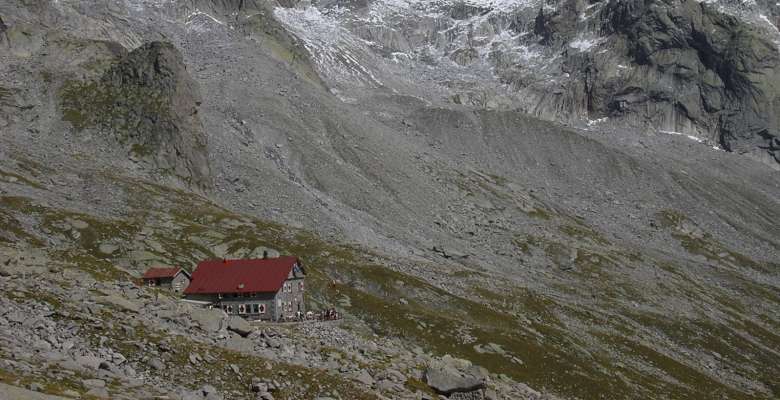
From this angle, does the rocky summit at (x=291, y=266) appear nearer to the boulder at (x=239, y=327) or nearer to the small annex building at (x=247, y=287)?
the boulder at (x=239, y=327)

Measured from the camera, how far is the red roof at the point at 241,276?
78.4 metres

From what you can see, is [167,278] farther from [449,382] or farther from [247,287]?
[449,382]

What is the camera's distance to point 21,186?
102 m

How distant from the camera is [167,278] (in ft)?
263

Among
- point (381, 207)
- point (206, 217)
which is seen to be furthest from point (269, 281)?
point (381, 207)

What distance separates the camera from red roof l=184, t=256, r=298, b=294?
7838 centimetres

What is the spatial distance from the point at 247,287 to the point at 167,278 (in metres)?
8.88

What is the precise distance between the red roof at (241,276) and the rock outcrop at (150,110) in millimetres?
57878

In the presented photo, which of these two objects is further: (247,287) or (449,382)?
(247,287)

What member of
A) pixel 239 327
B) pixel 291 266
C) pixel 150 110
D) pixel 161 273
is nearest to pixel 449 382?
pixel 239 327

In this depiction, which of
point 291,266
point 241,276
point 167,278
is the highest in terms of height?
point 291,266

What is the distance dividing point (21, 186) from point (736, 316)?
127m

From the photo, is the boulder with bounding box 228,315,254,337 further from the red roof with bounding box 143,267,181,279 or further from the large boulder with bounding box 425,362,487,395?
the red roof with bounding box 143,267,181,279

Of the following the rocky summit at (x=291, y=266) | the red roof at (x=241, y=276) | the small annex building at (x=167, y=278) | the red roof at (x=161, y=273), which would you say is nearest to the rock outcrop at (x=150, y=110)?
the rocky summit at (x=291, y=266)
